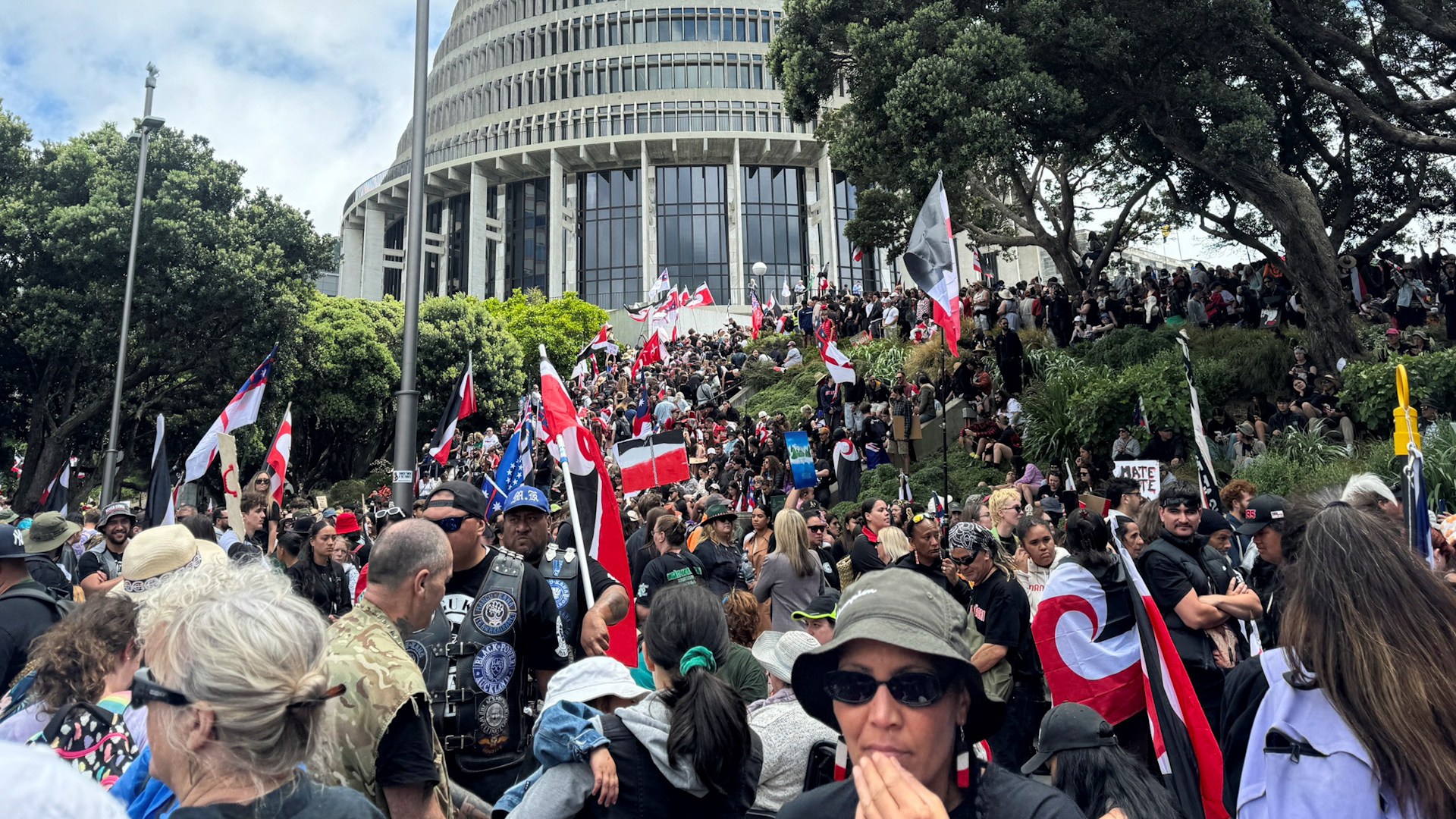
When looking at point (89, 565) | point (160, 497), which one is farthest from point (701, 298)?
point (89, 565)

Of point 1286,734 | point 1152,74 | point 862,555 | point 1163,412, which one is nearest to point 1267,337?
point 1163,412

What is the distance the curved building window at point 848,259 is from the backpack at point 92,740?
66691mm

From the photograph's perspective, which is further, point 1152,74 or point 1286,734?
point 1152,74

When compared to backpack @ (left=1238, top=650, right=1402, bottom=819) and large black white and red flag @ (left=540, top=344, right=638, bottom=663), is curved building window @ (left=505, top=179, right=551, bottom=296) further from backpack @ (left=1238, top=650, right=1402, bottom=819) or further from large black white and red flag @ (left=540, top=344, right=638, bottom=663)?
backpack @ (left=1238, top=650, right=1402, bottom=819)

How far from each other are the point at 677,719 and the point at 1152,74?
16.2 m

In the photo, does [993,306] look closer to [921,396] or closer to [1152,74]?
[921,396]

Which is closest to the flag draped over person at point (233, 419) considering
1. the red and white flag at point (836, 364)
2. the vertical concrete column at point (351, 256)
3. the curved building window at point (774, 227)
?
the red and white flag at point (836, 364)

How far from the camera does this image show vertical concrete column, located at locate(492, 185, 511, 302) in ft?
229

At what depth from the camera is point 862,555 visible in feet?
24.1

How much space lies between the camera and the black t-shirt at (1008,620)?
511cm

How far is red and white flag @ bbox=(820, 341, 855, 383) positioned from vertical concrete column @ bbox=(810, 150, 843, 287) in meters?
48.7

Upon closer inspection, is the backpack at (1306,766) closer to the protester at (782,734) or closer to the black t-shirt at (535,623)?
the protester at (782,734)

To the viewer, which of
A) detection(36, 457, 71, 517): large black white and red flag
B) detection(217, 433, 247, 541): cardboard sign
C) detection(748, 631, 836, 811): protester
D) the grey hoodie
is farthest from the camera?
detection(36, 457, 71, 517): large black white and red flag

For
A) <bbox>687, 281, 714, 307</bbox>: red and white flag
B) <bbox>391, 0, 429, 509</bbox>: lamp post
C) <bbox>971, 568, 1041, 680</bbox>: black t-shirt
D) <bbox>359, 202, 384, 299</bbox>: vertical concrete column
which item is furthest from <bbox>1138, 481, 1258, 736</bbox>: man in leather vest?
<bbox>359, 202, 384, 299</bbox>: vertical concrete column
